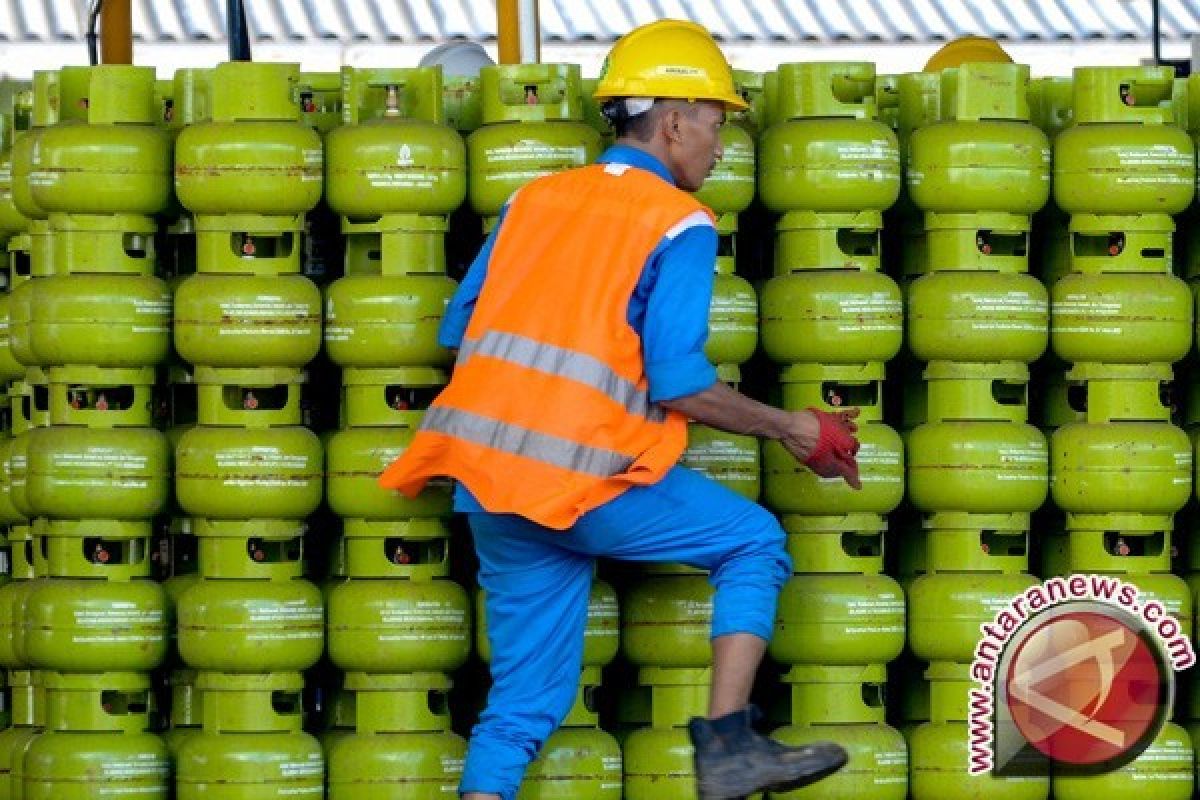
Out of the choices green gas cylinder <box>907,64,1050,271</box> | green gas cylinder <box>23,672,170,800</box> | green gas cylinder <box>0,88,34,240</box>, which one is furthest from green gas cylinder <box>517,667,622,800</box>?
green gas cylinder <box>0,88,34,240</box>

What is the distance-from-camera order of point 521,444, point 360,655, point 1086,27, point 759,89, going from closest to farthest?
point 521,444
point 360,655
point 759,89
point 1086,27

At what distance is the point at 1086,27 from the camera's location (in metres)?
15.9

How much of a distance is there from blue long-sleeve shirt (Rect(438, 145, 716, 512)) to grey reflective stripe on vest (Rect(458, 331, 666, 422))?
6cm

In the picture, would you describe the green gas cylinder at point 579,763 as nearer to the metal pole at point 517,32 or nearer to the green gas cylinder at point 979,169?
the green gas cylinder at point 979,169

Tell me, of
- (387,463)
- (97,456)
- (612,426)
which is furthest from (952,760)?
(97,456)

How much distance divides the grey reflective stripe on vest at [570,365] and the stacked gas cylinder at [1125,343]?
138 cm

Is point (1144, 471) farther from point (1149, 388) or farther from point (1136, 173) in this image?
point (1136, 173)

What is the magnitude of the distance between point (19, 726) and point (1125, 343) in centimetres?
336

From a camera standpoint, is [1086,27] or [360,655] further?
[1086,27]

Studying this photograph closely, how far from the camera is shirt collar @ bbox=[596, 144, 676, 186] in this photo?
6352 mm

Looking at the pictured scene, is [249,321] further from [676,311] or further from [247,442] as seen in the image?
[676,311]

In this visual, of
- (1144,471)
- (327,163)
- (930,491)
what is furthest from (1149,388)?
(327,163)

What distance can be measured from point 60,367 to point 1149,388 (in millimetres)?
2992

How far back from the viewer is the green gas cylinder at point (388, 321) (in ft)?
21.9
